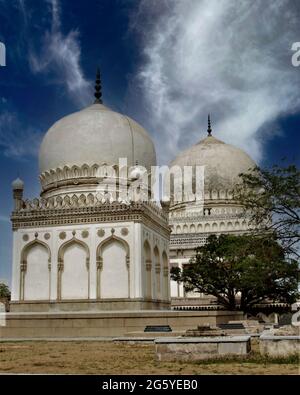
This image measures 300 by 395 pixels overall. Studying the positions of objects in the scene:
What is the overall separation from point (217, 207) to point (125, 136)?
16.6 m

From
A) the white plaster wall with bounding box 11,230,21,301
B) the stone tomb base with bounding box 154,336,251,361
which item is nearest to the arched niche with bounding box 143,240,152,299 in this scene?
the white plaster wall with bounding box 11,230,21,301

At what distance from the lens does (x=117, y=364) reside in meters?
10.8

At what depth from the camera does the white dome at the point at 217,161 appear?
45.0m

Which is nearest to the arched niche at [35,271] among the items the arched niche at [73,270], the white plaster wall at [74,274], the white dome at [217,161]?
the arched niche at [73,270]

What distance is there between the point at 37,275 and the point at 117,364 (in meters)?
14.7

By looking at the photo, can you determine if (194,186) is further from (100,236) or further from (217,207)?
(100,236)

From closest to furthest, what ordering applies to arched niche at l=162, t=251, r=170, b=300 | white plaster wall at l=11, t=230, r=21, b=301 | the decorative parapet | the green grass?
1. the green grass
2. the decorative parapet
3. white plaster wall at l=11, t=230, r=21, b=301
4. arched niche at l=162, t=251, r=170, b=300

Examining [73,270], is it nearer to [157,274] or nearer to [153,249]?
[153,249]

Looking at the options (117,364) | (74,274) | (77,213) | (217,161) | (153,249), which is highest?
(217,161)

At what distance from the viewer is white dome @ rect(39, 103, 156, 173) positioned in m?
27.8

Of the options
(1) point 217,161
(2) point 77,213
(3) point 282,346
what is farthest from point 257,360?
(1) point 217,161

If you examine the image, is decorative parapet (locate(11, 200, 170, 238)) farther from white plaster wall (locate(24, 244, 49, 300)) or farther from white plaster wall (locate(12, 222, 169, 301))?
white plaster wall (locate(24, 244, 49, 300))

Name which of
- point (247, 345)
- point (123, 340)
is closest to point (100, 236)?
point (123, 340)
